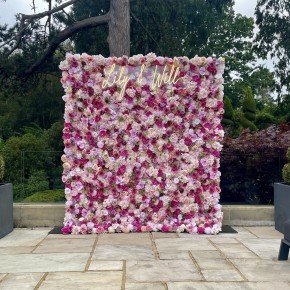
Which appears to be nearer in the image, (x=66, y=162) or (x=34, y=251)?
(x=34, y=251)

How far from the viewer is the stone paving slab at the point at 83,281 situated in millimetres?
4488

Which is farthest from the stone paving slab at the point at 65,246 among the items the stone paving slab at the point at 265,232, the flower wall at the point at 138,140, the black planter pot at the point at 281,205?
the black planter pot at the point at 281,205

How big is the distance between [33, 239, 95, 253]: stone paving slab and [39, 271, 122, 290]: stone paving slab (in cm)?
123

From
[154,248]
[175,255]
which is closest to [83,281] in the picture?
[175,255]

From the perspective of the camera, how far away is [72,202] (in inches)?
302

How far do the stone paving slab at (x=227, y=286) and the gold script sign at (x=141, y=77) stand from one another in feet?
12.6

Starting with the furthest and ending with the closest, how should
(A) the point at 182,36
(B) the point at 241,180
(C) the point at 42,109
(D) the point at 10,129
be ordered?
(C) the point at 42,109 < (D) the point at 10,129 < (A) the point at 182,36 < (B) the point at 241,180

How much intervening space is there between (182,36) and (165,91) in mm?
11681

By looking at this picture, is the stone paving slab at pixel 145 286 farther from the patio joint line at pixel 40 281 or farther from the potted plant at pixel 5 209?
the potted plant at pixel 5 209

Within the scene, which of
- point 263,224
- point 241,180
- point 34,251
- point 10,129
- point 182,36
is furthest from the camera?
point 10,129

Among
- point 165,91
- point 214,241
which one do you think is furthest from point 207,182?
point 165,91

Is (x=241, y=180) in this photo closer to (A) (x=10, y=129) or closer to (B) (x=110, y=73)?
(B) (x=110, y=73)

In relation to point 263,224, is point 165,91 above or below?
above

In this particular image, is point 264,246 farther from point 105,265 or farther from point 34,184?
point 34,184
